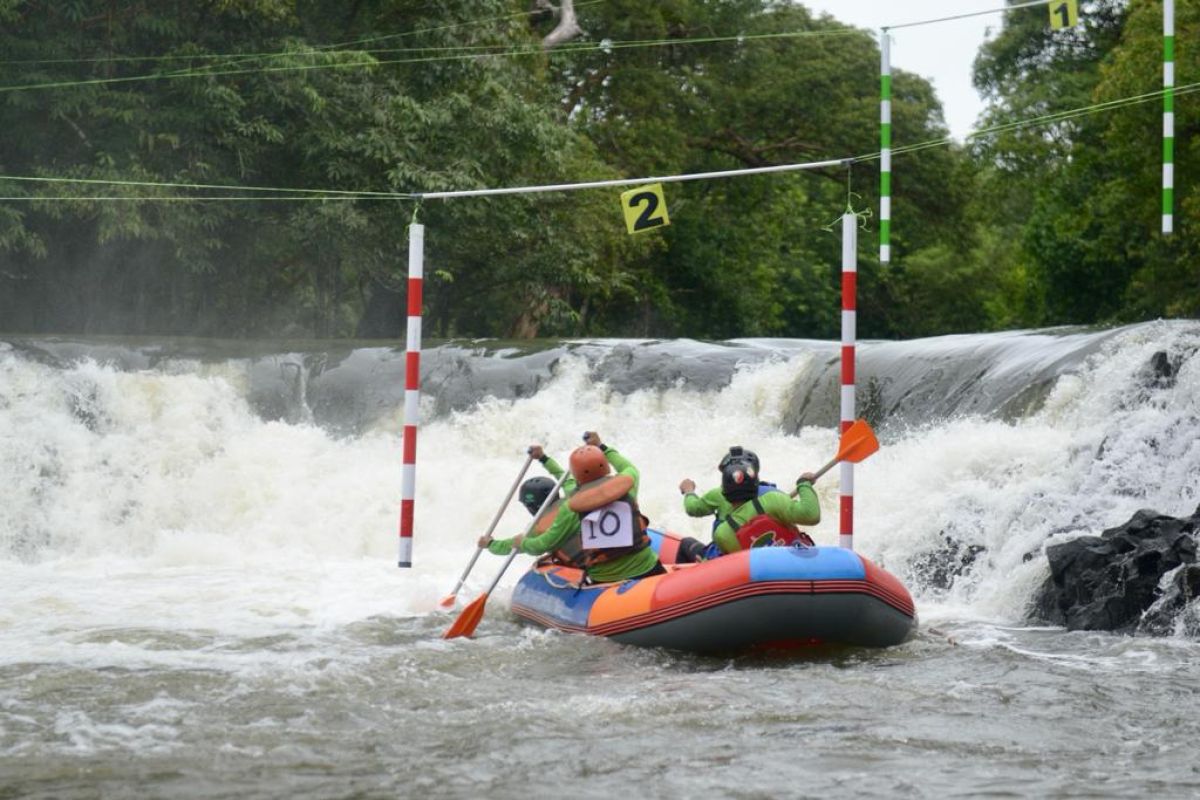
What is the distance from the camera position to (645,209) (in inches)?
385

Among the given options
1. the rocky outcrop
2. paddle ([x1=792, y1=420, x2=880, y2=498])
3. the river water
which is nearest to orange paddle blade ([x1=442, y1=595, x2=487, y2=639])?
the river water

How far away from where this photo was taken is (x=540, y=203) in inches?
874

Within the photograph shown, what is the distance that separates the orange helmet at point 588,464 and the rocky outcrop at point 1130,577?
2.48 m

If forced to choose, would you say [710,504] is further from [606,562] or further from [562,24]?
[562,24]

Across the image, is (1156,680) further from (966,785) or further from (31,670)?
(31,670)

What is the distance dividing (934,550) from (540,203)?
42.5 feet

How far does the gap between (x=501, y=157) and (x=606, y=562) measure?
13597mm

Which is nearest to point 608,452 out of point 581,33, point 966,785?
point 966,785

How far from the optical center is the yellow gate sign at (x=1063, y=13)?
42.7 ft

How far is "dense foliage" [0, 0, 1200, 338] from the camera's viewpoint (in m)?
19.8

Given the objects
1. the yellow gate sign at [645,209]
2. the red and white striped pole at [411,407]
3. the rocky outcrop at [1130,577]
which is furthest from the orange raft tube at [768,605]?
the yellow gate sign at [645,209]

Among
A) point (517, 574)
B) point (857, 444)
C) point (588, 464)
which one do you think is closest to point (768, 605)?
point (588, 464)

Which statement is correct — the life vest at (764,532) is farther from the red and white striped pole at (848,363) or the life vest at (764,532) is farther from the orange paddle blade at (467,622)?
the orange paddle blade at (467,622)

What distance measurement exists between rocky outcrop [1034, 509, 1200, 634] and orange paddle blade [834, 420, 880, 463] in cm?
125
